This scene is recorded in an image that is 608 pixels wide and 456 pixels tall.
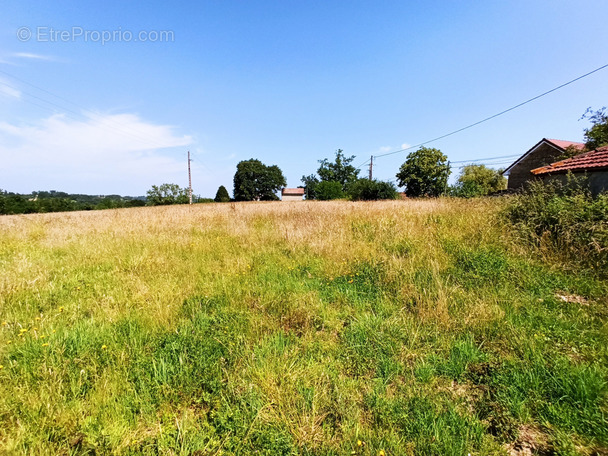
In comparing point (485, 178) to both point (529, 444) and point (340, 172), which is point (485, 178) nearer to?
point (340, 172)

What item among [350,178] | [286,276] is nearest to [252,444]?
[286,276]

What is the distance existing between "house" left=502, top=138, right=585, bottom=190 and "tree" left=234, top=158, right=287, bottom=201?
48439 millimetres

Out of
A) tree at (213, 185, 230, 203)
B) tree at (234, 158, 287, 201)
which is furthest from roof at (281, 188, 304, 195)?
tree at (213, 185, 230, 203)

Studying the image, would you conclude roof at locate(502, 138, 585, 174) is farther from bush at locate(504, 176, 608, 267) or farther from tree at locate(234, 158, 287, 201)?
tree at locate(234, 158, 287, 201)

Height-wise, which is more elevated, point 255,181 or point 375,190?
point 255,181

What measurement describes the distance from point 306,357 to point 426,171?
1760 inches

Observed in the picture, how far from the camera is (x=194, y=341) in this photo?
2363 mm

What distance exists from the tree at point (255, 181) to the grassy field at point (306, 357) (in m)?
58.2

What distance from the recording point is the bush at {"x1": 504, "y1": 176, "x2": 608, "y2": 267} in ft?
13.2

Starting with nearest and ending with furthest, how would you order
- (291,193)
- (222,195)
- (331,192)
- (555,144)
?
(555,144), (331,192), (222,195), (291,193)

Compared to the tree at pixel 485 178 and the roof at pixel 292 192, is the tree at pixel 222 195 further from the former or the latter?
the tree at pixel 485 178

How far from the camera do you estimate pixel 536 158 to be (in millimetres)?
25016

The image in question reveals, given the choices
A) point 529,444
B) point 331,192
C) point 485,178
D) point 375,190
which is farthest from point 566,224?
point 485,178

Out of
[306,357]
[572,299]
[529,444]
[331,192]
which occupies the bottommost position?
[529,444]
